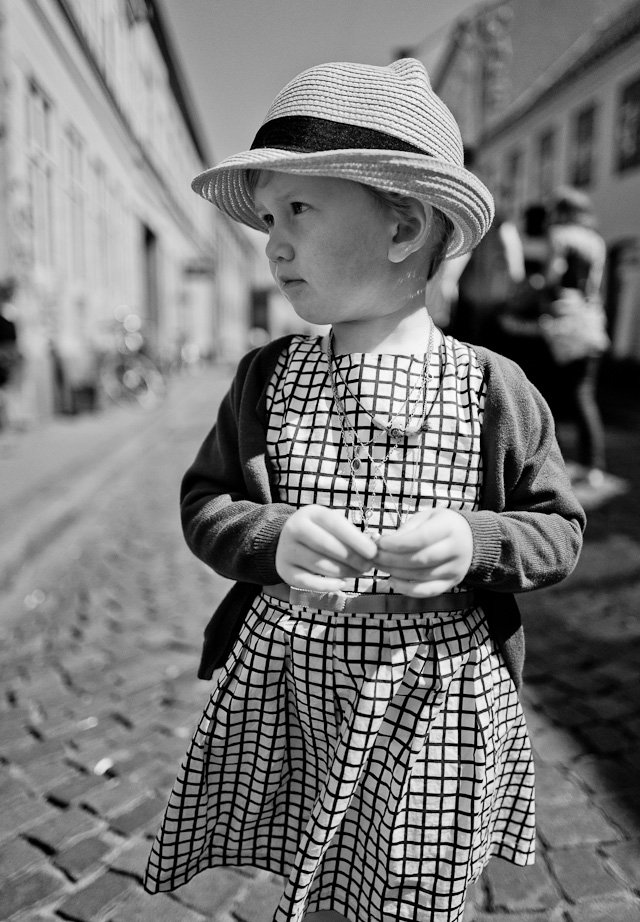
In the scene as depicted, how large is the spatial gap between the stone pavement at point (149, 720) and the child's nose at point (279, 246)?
1323 millimetres

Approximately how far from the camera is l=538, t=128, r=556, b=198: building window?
1811 cm

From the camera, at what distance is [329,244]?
108cm

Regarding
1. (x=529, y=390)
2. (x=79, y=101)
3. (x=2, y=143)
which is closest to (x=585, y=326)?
(x=529, y=390)

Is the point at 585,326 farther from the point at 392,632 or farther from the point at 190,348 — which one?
the point at 190,348

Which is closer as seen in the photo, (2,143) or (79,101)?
(2,143)

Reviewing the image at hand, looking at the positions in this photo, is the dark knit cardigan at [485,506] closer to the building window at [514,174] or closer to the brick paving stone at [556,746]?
the brick paving stone at [556,746]

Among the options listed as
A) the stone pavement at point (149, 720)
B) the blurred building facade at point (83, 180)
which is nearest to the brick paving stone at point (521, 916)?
the stone pavement at point (149, 720)

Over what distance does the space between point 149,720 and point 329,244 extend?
69.5 inches

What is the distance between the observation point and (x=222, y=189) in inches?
48.9

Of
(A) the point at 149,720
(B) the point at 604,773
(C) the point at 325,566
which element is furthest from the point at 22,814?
(B) the point at 604,773

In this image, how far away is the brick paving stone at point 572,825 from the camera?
5.84ft

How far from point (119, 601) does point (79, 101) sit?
1028 centimetres

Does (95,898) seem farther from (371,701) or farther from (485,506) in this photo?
(485,506)

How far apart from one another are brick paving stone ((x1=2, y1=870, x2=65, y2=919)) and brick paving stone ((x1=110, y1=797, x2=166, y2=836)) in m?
0.20
